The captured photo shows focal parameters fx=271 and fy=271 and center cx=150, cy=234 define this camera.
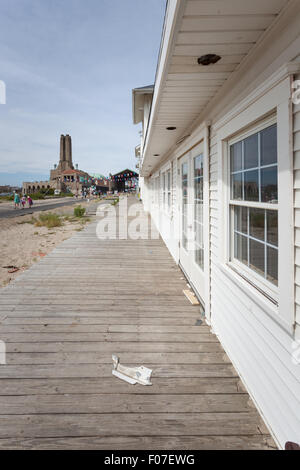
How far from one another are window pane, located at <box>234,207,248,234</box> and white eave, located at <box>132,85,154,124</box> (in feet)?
32.0

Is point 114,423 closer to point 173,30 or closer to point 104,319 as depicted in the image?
point 104,319

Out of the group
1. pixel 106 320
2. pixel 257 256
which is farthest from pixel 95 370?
pixel 257 256

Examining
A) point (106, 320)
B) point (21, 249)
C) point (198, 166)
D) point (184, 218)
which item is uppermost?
point (198, 166)

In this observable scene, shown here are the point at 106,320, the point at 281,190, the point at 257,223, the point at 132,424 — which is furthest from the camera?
the point at 106,320

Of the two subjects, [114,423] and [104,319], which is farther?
[104,319]

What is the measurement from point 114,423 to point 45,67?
16.2 m

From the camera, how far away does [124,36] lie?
21.7ft

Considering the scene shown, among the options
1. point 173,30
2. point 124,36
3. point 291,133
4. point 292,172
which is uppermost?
point 124,36

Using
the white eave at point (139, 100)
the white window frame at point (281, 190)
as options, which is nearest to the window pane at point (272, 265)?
the white window frame at point (281, 190)

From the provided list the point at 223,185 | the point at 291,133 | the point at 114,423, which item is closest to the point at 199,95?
the point at 223,185

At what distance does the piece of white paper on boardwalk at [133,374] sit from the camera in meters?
2.15

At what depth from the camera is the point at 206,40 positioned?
165cm

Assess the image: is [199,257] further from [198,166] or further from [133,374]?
[133,374]

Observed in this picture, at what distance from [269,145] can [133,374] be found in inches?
79.1
